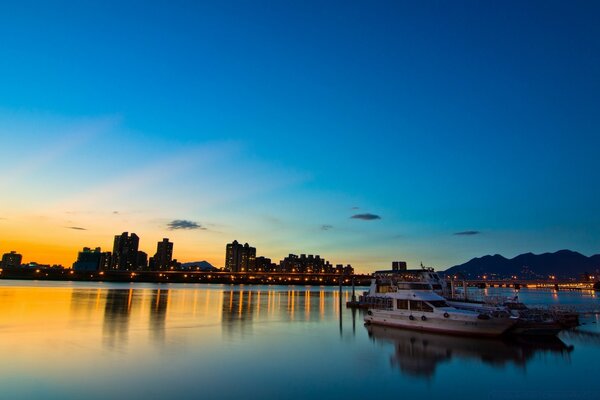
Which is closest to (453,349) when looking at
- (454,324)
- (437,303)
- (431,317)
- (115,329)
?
(454,324)

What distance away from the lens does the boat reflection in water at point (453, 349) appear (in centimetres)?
2673

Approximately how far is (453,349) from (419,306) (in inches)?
324

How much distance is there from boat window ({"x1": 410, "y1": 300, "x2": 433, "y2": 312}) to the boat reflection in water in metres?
2.16

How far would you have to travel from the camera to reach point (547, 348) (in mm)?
31906

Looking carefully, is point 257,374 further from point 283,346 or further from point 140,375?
point 283,346

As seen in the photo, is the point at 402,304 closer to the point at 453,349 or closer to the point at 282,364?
the point at 453,349

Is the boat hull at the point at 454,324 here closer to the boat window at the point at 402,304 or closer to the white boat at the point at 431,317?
the white boat at the point at 431,317

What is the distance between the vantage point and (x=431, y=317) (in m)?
37.2

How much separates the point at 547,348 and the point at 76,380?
1292 inches

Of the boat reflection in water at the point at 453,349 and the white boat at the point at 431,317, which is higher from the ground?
the white boat at the point at 431,317

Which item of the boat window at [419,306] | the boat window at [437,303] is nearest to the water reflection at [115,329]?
the boat window at [419,306]

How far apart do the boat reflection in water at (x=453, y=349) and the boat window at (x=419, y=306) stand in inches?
85.0

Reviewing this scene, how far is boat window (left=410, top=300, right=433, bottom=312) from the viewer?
38.1 meters

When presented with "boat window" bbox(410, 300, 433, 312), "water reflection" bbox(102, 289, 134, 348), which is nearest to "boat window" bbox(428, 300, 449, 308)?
"boat window" bbox(410, 300, 433, 312)
